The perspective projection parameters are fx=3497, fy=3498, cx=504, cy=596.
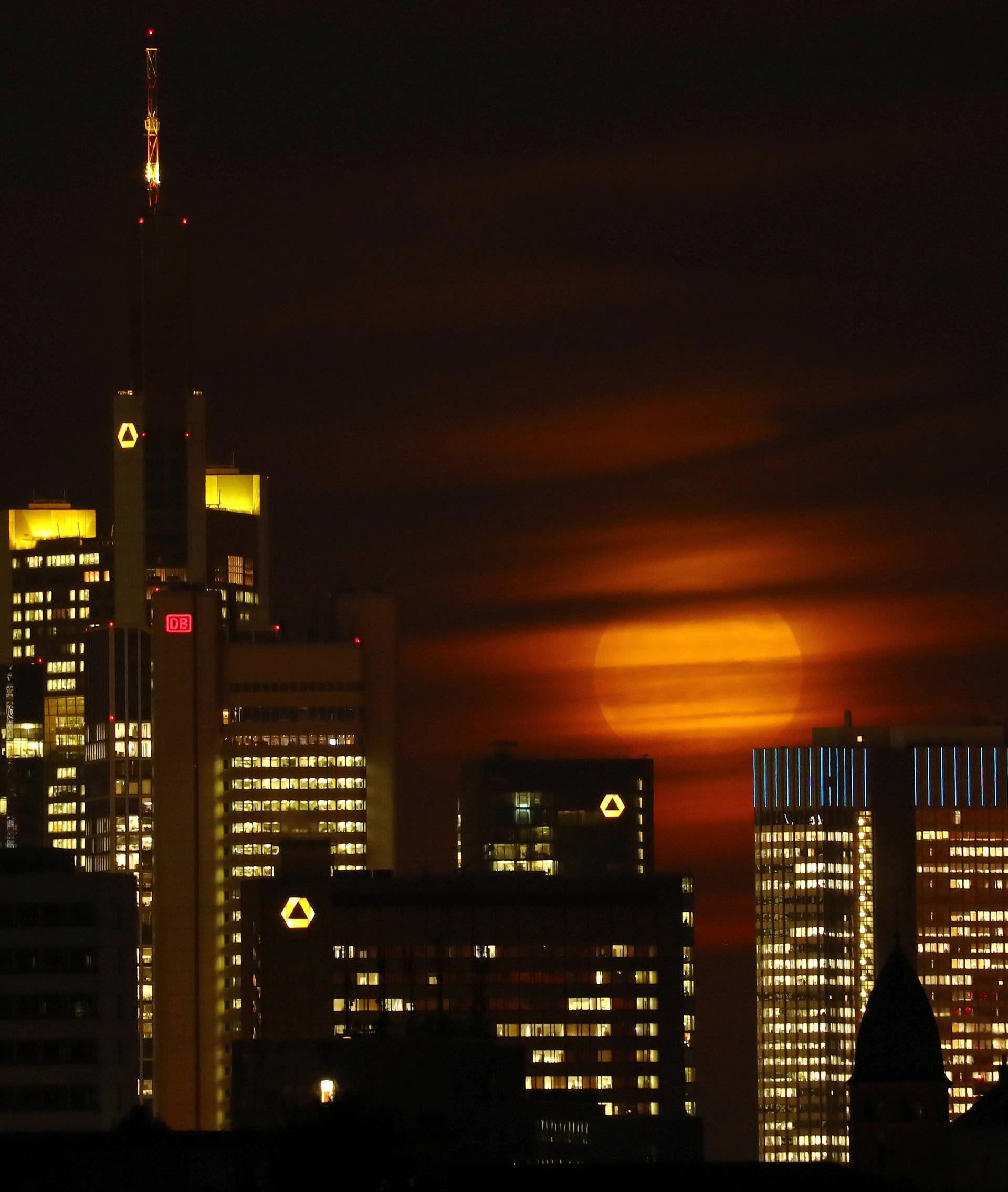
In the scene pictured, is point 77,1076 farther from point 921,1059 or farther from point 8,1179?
point 8,1179

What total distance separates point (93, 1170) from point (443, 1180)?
714 inches

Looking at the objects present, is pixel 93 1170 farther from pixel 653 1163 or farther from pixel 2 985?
pixel 2 985

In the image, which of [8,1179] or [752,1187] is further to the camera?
[752,1187]

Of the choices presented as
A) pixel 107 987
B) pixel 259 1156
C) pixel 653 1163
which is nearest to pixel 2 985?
pixel 107 987

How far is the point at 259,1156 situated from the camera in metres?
100

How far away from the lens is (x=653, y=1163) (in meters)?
124

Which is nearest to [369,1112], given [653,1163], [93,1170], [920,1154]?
[653,1163]

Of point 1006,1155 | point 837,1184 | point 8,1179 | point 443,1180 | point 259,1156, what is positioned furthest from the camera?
point 1006,1155

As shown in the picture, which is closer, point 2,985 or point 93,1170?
point 93,1170

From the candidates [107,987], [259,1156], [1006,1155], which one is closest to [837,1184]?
[259,1156]

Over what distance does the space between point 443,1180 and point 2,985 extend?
302 ft

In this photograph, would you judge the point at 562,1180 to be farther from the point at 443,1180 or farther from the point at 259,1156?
the point at 259,1156

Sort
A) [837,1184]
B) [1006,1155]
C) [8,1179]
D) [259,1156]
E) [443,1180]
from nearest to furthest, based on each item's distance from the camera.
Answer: [8,1179], [259,1156], [443,1180], [837,1184], [1006,1155]

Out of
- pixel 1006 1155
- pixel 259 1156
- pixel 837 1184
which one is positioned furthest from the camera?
pixel 1006 1155
